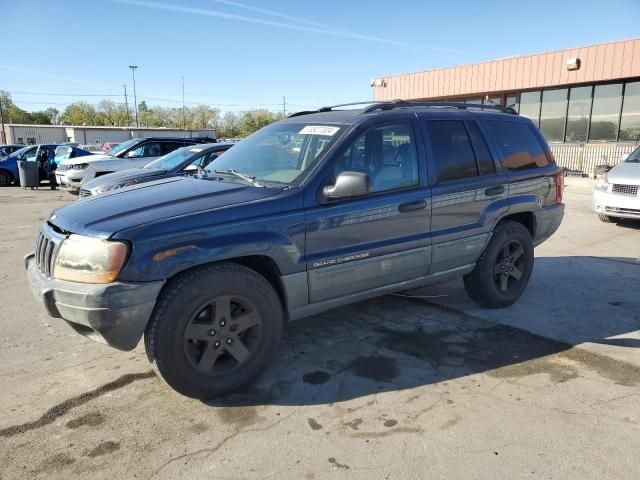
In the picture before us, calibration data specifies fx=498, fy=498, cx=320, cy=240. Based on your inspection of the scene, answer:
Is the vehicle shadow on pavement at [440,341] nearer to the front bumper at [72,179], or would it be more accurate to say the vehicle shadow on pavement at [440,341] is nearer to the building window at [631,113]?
the front bumper at [72,179]

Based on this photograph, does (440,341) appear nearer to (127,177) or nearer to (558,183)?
(558,183)

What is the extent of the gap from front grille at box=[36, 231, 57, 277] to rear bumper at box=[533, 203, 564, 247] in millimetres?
4390

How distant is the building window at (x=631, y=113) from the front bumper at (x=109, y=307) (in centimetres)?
2030

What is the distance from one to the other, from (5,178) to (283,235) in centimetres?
2158

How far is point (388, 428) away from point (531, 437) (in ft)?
2.66

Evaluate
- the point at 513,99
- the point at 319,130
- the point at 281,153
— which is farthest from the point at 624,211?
the point at 513,99

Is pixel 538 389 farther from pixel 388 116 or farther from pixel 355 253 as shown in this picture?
pixel 388 116

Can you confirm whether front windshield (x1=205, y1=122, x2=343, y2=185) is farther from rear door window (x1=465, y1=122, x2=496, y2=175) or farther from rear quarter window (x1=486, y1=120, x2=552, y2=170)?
rear quarter window (x1=486, y1=120, x2=552, y2=170)

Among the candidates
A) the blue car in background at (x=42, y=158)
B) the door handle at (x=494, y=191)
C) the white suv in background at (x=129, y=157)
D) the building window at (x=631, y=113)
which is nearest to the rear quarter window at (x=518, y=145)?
the door handle at (x=494, y=191)

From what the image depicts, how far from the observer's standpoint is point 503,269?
4934 millimetres

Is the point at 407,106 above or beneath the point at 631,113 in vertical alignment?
beneath

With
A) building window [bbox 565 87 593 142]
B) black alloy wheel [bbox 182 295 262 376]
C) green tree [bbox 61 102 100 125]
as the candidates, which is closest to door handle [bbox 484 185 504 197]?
black alloy wheel [bbox 182 295 262 376]

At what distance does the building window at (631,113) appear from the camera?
18.2m

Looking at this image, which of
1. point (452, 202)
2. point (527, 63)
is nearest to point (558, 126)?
point (527, 63)
